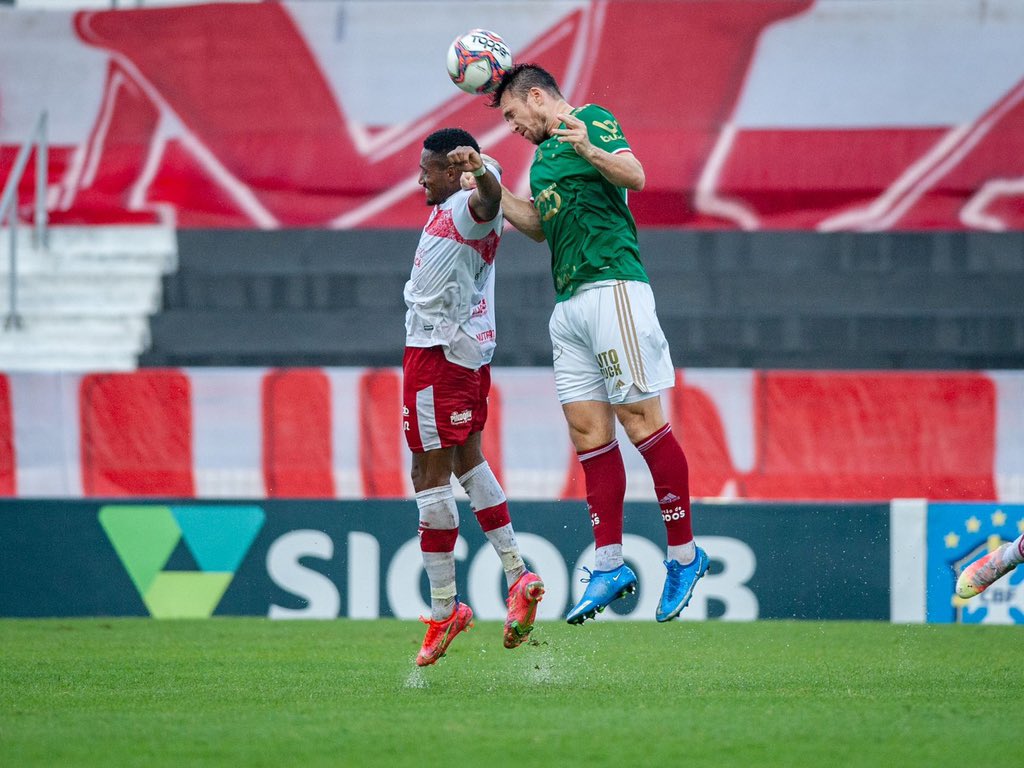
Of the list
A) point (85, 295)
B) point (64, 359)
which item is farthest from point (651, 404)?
point (85, 295)

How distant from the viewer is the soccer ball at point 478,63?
627 cm

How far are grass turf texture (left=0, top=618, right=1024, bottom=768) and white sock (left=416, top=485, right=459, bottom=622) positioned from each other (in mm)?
353

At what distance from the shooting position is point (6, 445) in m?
10.4

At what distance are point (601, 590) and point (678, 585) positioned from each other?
30cm

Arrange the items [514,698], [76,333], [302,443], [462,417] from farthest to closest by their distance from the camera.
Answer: [76,333] < [302,443] < [462,417] < [514,698]

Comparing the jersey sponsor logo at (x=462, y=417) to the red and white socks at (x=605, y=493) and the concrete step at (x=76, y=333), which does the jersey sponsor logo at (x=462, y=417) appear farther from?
the concrete step at (x=76, y=333)

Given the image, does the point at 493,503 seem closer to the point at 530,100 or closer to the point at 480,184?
the point at 480,184

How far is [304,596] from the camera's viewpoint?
31.3 feet

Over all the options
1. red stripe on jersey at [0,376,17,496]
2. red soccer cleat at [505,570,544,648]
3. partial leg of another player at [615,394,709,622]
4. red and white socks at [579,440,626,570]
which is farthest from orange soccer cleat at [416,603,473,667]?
red stripe on jersey at [0,376,17,496]

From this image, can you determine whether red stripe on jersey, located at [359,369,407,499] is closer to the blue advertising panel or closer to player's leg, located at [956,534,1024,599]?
the blue advertising panel

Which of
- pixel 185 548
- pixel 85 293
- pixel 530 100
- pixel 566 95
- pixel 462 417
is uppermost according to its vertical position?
pixel 566 95

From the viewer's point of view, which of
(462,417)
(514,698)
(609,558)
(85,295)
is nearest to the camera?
(514,698)

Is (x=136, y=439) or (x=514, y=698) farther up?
(x=136, y=439)

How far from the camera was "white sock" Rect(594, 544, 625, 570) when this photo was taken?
240 inches
